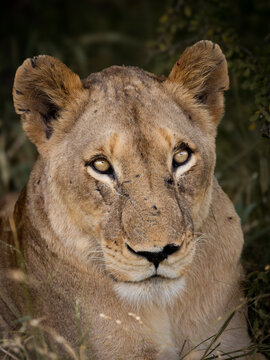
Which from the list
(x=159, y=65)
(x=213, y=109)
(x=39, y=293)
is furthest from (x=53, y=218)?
(x=159, y=65)

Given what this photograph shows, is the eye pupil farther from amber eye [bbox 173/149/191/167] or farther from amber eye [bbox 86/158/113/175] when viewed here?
amber eye [bbox 173/149/191/167]

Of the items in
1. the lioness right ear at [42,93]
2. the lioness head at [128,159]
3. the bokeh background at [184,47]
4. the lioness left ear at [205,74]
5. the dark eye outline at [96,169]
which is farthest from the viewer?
the bokeh background at [184,47]

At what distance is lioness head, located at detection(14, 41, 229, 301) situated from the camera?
2.91 m

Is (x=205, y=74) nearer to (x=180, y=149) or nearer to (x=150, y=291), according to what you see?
(x=180, y=149)

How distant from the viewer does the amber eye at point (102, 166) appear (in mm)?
3070

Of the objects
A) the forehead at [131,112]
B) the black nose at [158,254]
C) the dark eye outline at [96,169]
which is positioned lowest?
the black nose at [158,254]

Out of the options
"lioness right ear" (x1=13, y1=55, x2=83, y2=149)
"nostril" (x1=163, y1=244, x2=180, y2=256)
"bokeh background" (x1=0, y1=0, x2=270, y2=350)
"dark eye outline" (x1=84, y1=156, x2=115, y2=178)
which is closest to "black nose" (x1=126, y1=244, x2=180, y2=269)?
"nostril" (x1=163, y1=244, x2=180, y2=256)

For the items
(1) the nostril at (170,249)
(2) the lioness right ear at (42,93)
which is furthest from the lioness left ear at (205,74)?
(1) the nostril at (170,249)

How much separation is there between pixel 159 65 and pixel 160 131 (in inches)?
81.6

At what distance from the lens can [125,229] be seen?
2898 mm

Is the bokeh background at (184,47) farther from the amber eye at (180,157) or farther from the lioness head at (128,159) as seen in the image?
the amber eye at (180,157)

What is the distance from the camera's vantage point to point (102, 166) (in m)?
3.08

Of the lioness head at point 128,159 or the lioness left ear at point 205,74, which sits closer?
the lioness head at point 128,159

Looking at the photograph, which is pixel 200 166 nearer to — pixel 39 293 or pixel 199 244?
pixel 199 244
